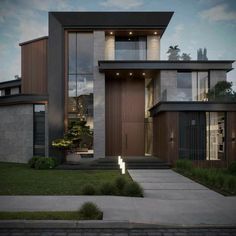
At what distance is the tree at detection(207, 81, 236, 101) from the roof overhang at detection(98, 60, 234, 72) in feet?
7.42

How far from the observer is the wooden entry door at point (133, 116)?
2587cm

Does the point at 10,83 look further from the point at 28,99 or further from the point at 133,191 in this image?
the point at 133,191

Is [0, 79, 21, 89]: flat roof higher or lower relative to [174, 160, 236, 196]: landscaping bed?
higher

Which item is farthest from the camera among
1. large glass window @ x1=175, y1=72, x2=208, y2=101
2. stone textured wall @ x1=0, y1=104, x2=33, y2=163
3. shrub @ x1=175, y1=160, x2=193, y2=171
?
stone textured wall @ x1=0, y1=104, x2=33, y2=163

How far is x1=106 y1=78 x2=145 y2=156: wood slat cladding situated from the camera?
2580 centimetres

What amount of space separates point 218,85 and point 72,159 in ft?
43.8

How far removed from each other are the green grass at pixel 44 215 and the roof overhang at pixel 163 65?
55.1 feet

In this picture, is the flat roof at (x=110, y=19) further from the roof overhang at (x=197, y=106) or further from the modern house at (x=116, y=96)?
the roof overhang at (x=197, y=106)

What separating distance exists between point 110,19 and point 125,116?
8920 millimetres

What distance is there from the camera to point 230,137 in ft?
68.3

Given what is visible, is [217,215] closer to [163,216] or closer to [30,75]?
[163,216]

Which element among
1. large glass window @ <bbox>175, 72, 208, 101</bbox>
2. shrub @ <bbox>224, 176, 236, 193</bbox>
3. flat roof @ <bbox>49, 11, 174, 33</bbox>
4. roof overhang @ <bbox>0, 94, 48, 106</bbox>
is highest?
flat roof @ <bbox>49, 11, 174, 33</bbox>

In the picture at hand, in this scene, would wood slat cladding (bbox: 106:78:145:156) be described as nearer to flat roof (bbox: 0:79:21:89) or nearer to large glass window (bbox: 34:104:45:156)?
large glass window (bbox: 34:104:45:156)

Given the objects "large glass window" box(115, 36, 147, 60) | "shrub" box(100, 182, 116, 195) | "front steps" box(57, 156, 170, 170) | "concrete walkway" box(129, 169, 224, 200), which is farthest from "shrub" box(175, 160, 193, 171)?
"large glass window" box(115, 36, 147, 60)
